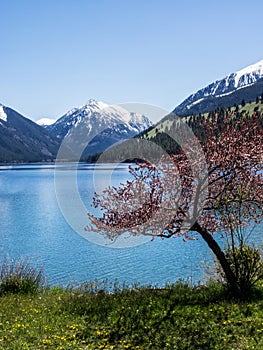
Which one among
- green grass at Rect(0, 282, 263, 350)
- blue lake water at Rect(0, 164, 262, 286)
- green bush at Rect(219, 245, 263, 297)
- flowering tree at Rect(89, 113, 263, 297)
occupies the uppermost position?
flowering tree at Rect(89, 113, 263, 297)

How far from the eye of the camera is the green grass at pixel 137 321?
28.2 feet

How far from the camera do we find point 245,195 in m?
12.0

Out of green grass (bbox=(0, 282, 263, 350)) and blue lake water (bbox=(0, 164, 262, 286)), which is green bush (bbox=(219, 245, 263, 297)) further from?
blue lake water (bbox=(0, 164, 262, 286))

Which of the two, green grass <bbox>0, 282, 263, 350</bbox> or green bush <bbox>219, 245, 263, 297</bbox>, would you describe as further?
green bush <bbox>219, 245, 263, 297</bbox>

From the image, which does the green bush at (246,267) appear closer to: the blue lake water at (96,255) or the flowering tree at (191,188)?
the flowering tree at (191,188)

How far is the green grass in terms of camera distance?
8602mm

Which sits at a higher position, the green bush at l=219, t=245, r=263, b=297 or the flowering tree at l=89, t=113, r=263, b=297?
the flowering tree at l=89, t=113, r=263, b=297

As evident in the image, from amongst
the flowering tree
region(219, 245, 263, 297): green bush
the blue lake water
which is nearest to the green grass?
region(219, 245, 263, 297): green bush

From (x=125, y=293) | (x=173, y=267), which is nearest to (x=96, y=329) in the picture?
(x=125, y=293)

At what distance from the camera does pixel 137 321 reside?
386 inches

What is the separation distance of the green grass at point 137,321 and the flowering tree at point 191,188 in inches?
55.5

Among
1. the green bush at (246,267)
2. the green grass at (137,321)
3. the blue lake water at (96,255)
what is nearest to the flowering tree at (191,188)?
the green bush at (246,267)

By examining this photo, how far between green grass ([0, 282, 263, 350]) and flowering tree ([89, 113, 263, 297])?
1.41 meters

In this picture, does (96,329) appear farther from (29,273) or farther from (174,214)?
(29,273)
